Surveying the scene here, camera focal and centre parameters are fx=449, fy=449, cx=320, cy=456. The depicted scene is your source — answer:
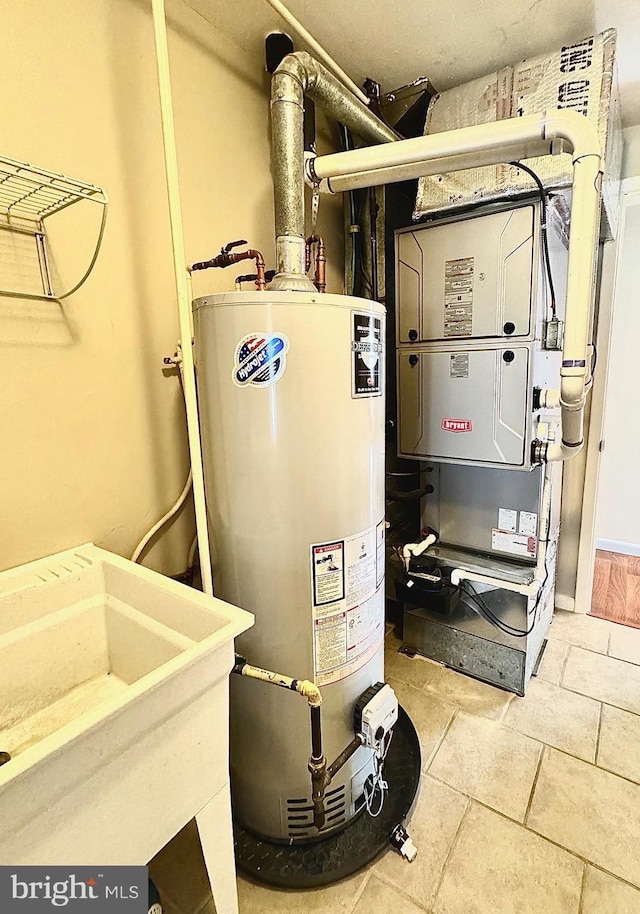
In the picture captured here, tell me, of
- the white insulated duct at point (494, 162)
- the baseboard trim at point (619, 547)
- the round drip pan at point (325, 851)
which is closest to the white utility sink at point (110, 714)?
the round drip pan at point (325, 851)

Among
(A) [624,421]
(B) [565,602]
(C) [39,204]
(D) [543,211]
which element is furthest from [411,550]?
(A) [624,421]

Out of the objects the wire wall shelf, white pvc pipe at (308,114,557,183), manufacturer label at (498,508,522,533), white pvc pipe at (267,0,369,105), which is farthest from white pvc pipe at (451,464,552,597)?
the wire wall shelf

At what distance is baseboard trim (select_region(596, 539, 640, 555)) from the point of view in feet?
10.6

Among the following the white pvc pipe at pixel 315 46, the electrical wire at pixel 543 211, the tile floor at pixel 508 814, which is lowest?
the tile floor at pixel 508 814

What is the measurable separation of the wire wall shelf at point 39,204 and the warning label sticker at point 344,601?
0.88 m

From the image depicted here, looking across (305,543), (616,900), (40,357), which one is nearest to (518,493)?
(305,543)

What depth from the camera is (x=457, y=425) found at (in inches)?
66.4

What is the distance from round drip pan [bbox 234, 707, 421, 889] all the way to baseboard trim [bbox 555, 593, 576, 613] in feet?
4.93

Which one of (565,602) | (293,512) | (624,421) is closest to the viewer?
(293,512)

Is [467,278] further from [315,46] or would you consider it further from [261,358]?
[261,358]

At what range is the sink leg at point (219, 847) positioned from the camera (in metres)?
0.91

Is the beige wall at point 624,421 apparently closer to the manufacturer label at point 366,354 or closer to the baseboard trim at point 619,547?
the baseboard trim at point 619,547

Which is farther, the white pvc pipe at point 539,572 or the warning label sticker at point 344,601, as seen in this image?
the white pvc pipe at point 539,572

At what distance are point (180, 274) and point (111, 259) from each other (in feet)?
1.02
